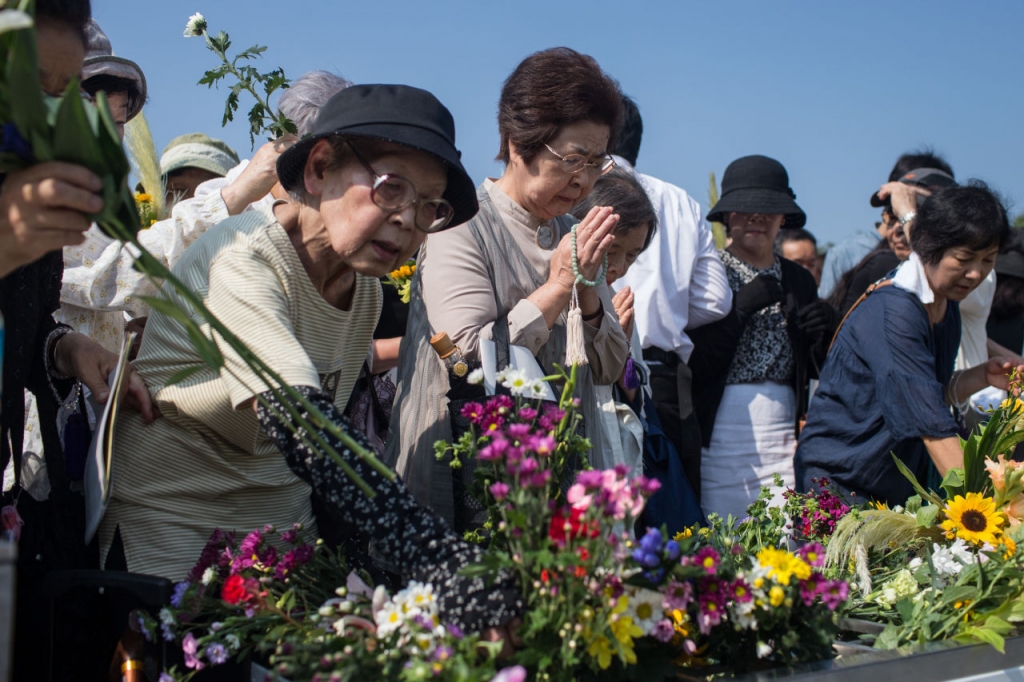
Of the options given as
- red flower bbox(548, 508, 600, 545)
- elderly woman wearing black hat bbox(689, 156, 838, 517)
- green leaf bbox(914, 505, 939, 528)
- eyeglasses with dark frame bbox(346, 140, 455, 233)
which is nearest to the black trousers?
elderly woman wearing black hat bbox(689, 156, 838, 517)

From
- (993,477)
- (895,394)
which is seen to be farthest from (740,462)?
(993,477)

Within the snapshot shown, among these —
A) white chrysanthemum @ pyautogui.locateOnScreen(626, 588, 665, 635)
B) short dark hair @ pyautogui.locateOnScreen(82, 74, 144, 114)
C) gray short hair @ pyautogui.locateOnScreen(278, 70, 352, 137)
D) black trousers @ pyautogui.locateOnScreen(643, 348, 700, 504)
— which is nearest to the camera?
white chrysanthemum @ pyautogui.locateOnScreen(626, 588, 665, 635)

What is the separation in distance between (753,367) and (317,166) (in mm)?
2612

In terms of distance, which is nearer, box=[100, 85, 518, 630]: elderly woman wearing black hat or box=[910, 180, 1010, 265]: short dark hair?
box=[100, 85, 518, 630]: elderly woman wearing black hat

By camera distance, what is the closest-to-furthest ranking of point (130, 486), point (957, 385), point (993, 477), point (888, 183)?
1. point (130, 486)
2. point (993, 477)
3. point (957, 385)
4. point (888, 183)

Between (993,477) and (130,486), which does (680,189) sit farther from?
(130,486)

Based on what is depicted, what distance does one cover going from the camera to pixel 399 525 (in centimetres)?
153

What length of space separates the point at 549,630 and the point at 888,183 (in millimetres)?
4385

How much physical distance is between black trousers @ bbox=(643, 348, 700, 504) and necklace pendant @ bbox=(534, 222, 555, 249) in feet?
3.85

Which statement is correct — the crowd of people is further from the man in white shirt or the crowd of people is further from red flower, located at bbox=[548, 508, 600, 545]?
red flower, located at bbox=[548, 508, 600, 545]

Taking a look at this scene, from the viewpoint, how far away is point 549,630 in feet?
4.70

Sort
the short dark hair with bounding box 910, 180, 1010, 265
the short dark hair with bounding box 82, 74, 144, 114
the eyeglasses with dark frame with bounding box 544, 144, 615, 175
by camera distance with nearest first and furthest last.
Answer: the eyeglasses with dark frame with bounding box 544, 144, 615, 175 < the short dark hair with bounding box 82, 74, 144, 114 < the short dark hair with bounding box 910, 180, 1010, 265

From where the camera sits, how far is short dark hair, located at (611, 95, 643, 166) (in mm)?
4230

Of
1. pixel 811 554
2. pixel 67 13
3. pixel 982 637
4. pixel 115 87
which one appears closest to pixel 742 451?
pixel 982 637
